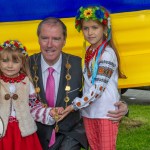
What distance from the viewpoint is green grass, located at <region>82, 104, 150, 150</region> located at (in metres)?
5.08

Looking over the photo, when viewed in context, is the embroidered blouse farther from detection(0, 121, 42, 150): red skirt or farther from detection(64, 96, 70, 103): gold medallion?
detection(0, 121, 42, 150): red skirt

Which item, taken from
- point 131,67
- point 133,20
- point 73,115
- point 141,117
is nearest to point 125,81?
point 131,67

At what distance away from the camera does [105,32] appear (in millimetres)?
2859

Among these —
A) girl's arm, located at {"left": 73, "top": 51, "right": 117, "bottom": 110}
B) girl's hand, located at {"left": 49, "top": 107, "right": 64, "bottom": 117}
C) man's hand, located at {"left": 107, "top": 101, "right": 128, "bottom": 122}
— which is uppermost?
girl's arm, located at {"left": 73, "top": 51, "right": 117, "bottom": 110}

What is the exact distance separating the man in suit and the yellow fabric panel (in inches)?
23.5

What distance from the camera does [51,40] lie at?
110 inches

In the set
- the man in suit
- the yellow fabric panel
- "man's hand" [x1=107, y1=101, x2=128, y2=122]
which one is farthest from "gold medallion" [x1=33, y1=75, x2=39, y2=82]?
the yellow fabric panel

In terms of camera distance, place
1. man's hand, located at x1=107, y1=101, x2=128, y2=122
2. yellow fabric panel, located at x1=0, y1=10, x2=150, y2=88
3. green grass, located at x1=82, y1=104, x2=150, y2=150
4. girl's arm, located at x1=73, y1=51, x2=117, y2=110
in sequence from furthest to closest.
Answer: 1. green grass, located at x1=82, y1=104, x2=150, y2=150
2. yellow fabric panel, located at x1=0, y1=10, x2=150, y2=88
3. man's hand, located at x1=107, y1=101, x2=128, y2=122
4. girl's arm, located at x1=73, y1=51, x2=117, y2=110

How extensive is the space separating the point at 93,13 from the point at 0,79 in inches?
28.0

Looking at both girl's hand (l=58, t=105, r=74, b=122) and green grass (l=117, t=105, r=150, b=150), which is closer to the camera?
girl's hand (l=58, t=105, r=74, b=122)

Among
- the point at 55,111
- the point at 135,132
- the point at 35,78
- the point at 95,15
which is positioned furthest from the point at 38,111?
the point at 135,132

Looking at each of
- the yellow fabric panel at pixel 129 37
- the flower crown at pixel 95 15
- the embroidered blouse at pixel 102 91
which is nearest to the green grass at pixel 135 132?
the yellow fabric panel at pixel 129 37

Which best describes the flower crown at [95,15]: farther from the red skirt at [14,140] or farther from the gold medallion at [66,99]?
the red skirt at [14,140]

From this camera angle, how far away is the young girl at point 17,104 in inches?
108
